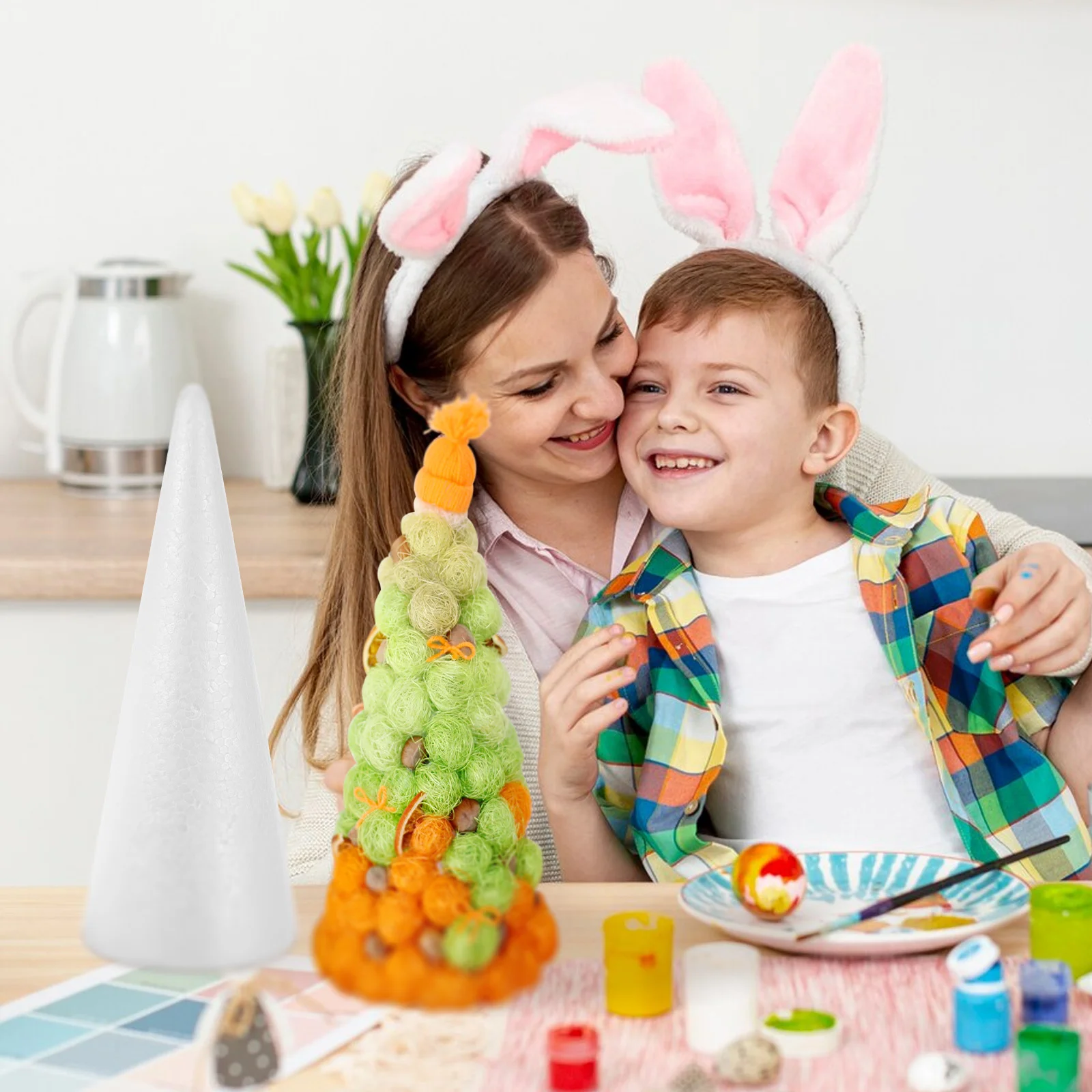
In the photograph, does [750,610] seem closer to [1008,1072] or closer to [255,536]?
[1008,1072]

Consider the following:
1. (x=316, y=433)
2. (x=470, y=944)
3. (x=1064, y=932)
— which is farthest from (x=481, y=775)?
(x=316, y=433)

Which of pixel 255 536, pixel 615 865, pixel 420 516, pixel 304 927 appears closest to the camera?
pixel 304 927

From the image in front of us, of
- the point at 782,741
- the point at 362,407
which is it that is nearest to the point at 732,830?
the point at 782,741

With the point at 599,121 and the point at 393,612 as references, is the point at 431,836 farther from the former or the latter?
the point at 599,121

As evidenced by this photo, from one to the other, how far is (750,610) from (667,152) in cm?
40

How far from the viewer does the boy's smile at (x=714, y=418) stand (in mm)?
1219

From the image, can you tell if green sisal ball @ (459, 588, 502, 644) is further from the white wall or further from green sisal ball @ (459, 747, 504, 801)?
the white wall

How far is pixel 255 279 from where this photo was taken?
218 centimetres

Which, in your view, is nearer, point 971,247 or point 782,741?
point 782,741

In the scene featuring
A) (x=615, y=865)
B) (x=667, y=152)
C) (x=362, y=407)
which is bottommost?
(x=615, y=865)

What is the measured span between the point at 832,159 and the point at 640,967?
755mm

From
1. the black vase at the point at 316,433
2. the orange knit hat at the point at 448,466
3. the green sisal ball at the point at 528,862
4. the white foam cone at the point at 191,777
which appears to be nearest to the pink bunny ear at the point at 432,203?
the orange knit hat at the point at 448,466

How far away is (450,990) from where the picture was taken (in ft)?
1.82

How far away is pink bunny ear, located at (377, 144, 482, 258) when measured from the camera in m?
0.81
